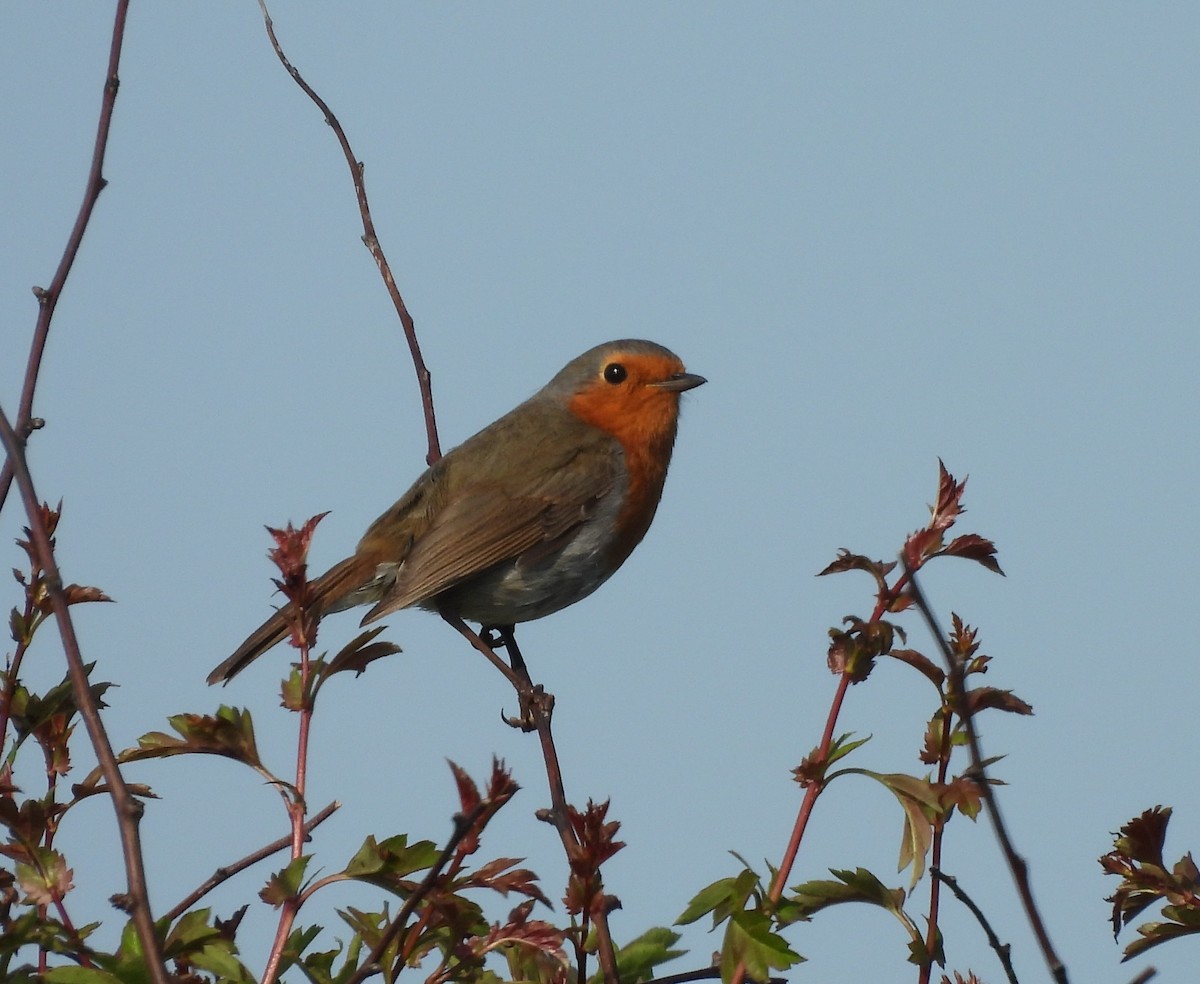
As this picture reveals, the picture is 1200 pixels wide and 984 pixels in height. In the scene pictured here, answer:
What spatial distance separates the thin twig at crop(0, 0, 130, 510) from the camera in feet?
7.93

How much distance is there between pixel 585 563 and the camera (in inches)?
235

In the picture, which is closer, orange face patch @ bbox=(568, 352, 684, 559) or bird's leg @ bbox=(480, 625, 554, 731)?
bird's leg @ bbox=(480, 625, 554, 731)

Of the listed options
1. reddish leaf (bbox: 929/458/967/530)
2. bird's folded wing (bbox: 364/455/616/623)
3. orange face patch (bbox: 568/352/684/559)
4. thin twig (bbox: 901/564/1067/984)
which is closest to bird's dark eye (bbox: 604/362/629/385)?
orange face patch (bbox: 568/352/684/559)

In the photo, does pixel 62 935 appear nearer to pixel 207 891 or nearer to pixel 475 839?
pixel 207 891

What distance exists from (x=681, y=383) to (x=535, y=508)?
3.00 feet

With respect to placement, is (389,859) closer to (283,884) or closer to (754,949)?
(283,884)

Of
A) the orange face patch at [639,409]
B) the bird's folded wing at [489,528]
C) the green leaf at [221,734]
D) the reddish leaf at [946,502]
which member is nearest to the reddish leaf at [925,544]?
the reddish leaf at [946,502]

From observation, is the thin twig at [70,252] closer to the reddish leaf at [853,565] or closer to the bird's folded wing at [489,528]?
the reddish leaf at [853,565]

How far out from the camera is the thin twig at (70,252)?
242 cm

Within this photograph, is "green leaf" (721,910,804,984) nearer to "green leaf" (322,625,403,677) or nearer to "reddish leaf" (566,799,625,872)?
"reddish leaf" (566,799,625,872)

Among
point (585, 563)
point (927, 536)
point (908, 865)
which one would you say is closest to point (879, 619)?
point (927, 536)

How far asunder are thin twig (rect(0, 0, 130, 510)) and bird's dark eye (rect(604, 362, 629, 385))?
3.73m

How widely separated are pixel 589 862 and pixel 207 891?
598 mm

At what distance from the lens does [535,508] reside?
5.92 metres
